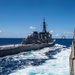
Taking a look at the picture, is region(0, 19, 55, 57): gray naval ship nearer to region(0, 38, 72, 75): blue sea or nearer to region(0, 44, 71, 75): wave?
region(0, 38, 72, 75): blue sea

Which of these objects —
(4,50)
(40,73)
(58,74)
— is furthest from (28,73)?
(4,50)

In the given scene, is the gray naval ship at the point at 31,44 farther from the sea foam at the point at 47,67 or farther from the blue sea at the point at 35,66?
the sea foam at the point at 47,67

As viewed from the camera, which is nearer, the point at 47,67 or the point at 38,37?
the point at 47,67

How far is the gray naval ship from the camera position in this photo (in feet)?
192

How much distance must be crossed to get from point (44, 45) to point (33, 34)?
13113 millimetres

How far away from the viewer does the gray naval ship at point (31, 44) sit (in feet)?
192

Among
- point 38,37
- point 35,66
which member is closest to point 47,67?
point 35,66

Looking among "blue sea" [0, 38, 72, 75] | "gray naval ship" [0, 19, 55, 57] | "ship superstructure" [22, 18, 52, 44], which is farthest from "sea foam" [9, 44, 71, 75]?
"ship superstructure" [22, 18, 52, 44]

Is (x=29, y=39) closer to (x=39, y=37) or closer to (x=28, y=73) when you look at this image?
(x=39, y=37)

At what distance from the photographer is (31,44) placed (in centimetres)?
8269

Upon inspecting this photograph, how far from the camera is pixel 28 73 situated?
28.5 m

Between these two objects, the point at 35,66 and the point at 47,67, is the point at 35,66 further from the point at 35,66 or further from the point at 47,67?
the point at 47,67

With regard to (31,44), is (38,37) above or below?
above

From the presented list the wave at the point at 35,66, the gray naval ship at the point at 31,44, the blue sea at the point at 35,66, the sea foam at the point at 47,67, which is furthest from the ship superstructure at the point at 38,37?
the wave at the point at 35,66
